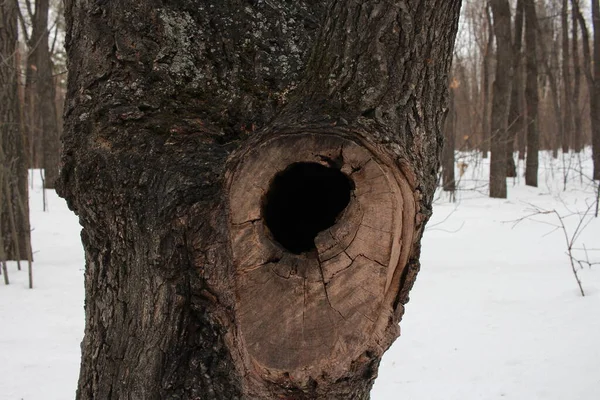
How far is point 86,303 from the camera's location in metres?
1.80

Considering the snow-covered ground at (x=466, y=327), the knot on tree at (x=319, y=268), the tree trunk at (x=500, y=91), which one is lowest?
the snow-covered ground at (x=466, y=327)

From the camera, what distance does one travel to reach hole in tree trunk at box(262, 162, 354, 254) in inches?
58.2

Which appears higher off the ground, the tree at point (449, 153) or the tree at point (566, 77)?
the tree at point (566, 77)

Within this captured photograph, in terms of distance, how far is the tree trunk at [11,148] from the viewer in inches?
232

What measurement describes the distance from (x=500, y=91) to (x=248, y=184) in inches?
423

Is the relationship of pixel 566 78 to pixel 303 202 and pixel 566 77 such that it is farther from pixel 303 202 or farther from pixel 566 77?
pixel 303 202

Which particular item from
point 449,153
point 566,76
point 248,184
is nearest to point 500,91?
point 449,153

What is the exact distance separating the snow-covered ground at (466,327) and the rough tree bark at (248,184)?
7.28ft

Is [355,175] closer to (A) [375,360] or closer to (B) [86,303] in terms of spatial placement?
(A) [375,360]

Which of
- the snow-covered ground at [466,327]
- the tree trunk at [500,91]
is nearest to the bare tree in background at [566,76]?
the tree trunk at [500,91]

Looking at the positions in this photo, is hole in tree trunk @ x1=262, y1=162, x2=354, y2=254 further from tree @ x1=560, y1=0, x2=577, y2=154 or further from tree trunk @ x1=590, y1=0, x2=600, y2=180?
tree @ x1=560, y1=0, x2=577, y2=154

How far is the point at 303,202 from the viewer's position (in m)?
1.68

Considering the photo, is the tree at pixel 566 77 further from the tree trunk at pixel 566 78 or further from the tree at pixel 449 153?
the tree at pixel 449 153

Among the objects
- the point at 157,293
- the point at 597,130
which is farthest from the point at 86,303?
the point at 597,130
